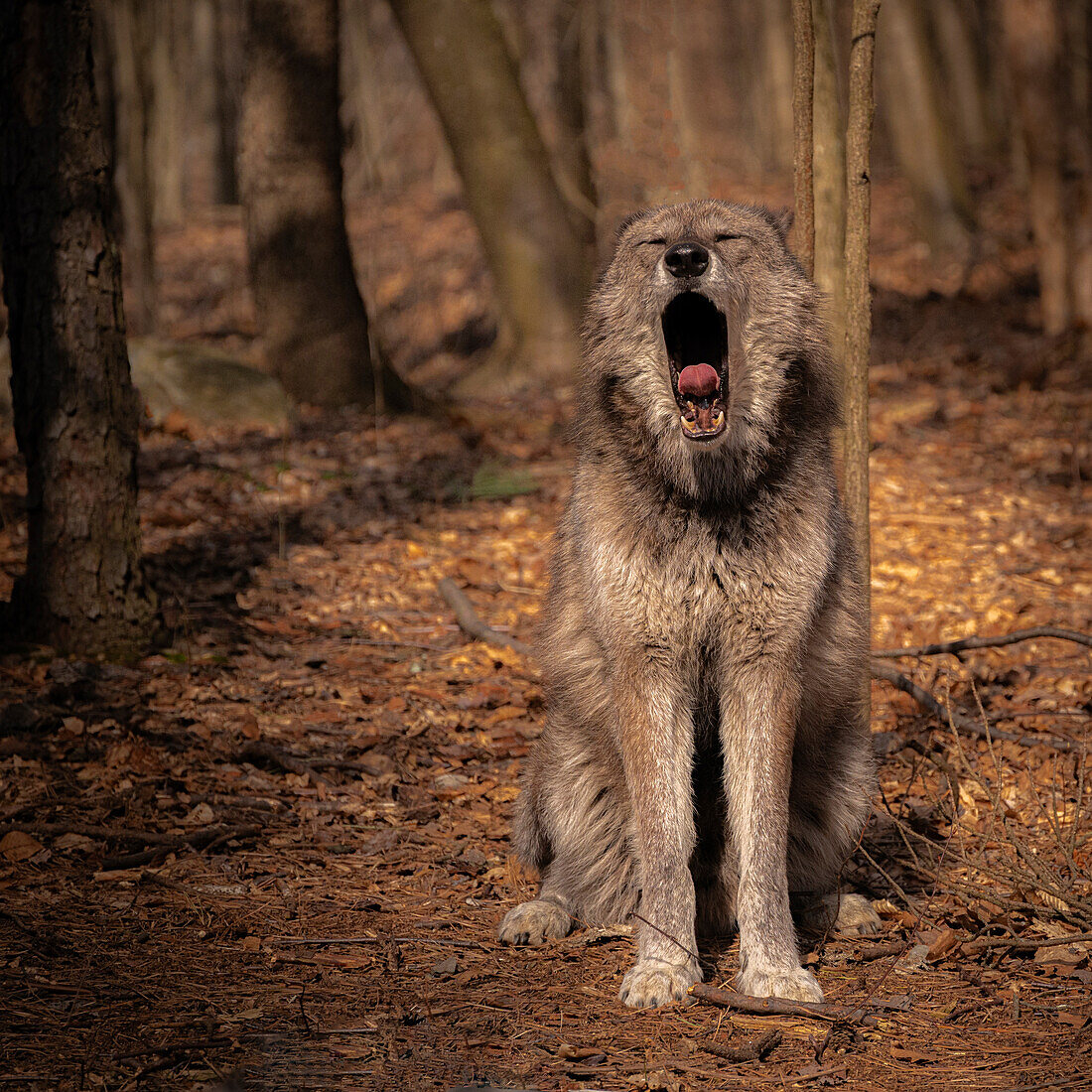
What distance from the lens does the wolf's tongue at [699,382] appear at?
4.09 meters

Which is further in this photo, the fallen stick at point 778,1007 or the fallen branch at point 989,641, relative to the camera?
the fallen branch at point 989,641

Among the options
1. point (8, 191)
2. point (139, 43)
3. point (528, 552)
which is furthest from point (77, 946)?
point (139, 43)

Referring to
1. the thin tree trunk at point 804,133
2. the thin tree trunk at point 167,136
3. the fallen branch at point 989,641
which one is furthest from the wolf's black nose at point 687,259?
the thin tree trunk at point 167,136

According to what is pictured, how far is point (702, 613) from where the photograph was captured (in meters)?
3.97

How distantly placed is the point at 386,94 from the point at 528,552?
3311 cm

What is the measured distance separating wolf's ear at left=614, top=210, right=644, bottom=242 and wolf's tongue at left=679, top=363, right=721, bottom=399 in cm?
73

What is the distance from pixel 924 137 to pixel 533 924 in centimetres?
1858

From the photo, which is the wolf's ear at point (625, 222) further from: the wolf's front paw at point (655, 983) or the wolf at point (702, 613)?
the wolf's front paw at point (655, 983)

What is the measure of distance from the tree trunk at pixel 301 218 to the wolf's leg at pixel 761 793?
7.54 m

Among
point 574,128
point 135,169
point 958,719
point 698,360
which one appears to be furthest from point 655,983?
point 574,128

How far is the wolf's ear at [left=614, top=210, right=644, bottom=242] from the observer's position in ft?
14.6

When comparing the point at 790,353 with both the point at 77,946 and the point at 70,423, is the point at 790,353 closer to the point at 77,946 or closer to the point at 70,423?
the point at 77,946

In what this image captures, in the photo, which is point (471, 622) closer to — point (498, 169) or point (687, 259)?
point (687, 259)

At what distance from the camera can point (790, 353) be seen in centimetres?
416
